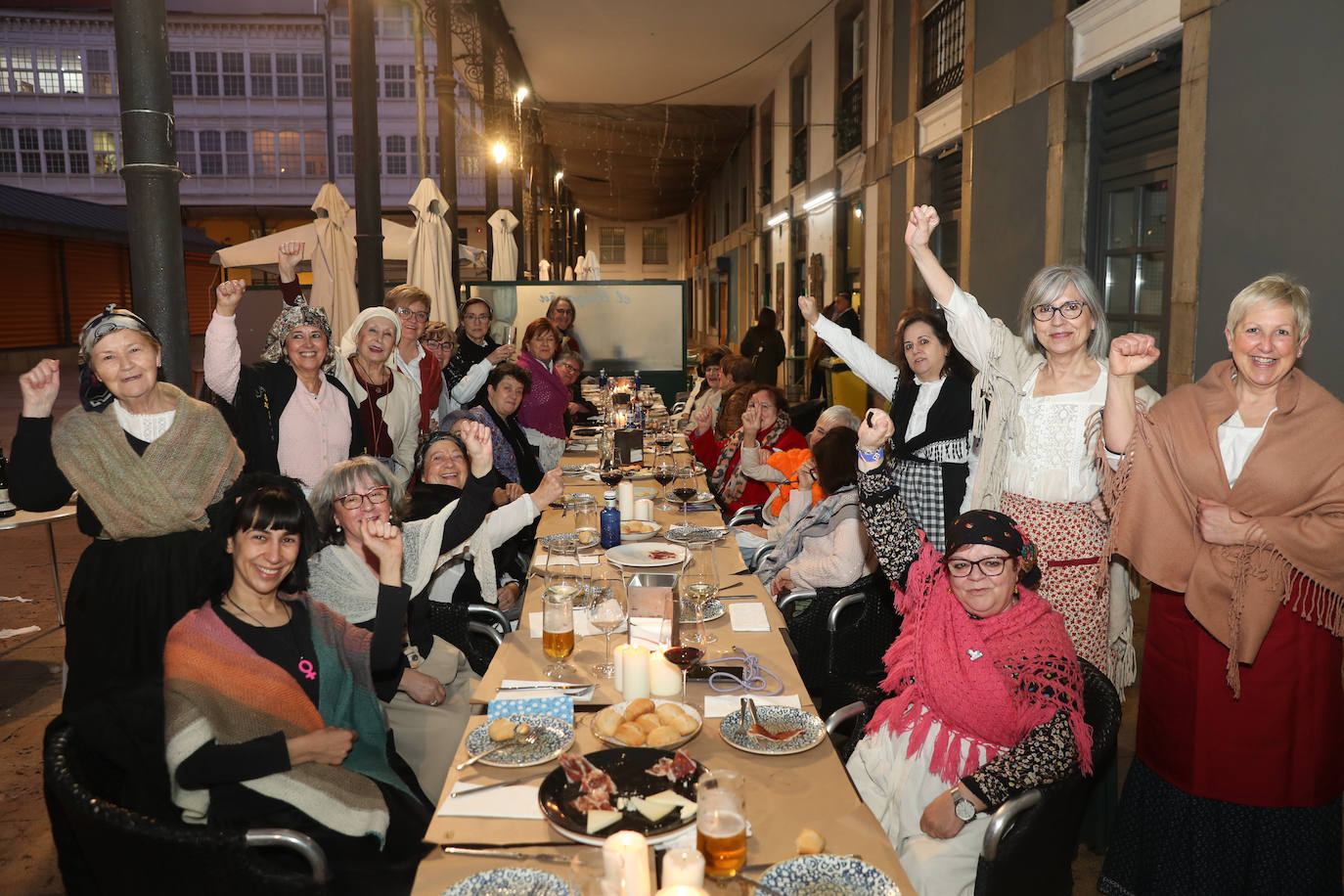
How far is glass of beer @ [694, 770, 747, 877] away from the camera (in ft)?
4.69

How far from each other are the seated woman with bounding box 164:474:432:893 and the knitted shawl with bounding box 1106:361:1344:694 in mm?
1978

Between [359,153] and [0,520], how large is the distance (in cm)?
390

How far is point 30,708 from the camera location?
4.09 m

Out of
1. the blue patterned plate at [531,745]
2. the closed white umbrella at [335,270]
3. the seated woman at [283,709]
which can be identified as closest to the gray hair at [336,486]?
the seated woman at [283,709]

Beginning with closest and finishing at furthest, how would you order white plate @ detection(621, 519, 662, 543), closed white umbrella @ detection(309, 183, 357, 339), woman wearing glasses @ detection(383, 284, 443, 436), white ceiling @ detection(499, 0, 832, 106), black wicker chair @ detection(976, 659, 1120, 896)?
black wicker chair @ detection(976, 659, 1120, 896), white plate @ detection(621, 519, 662, 543), woman wearing glasses @ detection(383, 284, 443, 436), closed white umbrella @ detection(309, 183, 357, 339), white ceiling @ detection(499, 0, 832, 106)

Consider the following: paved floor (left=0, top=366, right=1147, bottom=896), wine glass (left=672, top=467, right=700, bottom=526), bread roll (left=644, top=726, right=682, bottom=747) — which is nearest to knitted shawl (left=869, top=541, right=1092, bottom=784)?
bread roll (left=644, top=726, right=682, bottom=747)

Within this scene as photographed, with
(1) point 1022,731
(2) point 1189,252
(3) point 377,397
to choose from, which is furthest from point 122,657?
(2) point 1189,252

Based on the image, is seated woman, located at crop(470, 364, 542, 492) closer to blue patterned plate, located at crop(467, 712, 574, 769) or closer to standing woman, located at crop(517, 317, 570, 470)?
standing woman, located at crop(517, 317, 570, 470)

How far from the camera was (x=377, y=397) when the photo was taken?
4.20 meters

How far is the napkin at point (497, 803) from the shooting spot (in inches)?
65.4

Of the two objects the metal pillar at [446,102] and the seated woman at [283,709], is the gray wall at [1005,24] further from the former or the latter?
the seated woman at [283,709]

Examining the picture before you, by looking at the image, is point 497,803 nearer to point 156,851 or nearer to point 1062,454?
point 156,851

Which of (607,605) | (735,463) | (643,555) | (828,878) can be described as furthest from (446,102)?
(828,878)

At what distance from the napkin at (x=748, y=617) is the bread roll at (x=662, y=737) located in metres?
0.72
